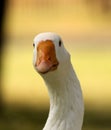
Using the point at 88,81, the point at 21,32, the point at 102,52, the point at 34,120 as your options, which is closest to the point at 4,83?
the point at 88,81

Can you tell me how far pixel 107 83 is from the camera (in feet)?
30.5

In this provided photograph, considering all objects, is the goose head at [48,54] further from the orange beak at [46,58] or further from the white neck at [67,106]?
the white neck at [67,106]

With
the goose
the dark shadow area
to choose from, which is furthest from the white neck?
the dark shadow area

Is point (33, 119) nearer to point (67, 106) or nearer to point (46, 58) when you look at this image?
point (67, 106)

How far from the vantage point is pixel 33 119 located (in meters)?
7.35

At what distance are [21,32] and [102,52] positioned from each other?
2.66 meters

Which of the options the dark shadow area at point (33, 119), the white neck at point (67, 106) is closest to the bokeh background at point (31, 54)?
the dark shadow area at point (33, 119)

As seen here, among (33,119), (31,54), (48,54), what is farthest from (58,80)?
(31,54)

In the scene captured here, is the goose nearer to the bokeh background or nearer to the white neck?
the white neck

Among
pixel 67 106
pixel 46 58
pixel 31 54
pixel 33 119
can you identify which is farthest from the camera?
pixel 31 54

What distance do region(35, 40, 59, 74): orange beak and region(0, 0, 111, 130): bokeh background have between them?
448cm

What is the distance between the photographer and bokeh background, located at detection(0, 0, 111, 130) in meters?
7.44

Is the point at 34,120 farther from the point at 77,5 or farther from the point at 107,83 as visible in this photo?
the point at 77,5

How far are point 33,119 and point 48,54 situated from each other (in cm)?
495
